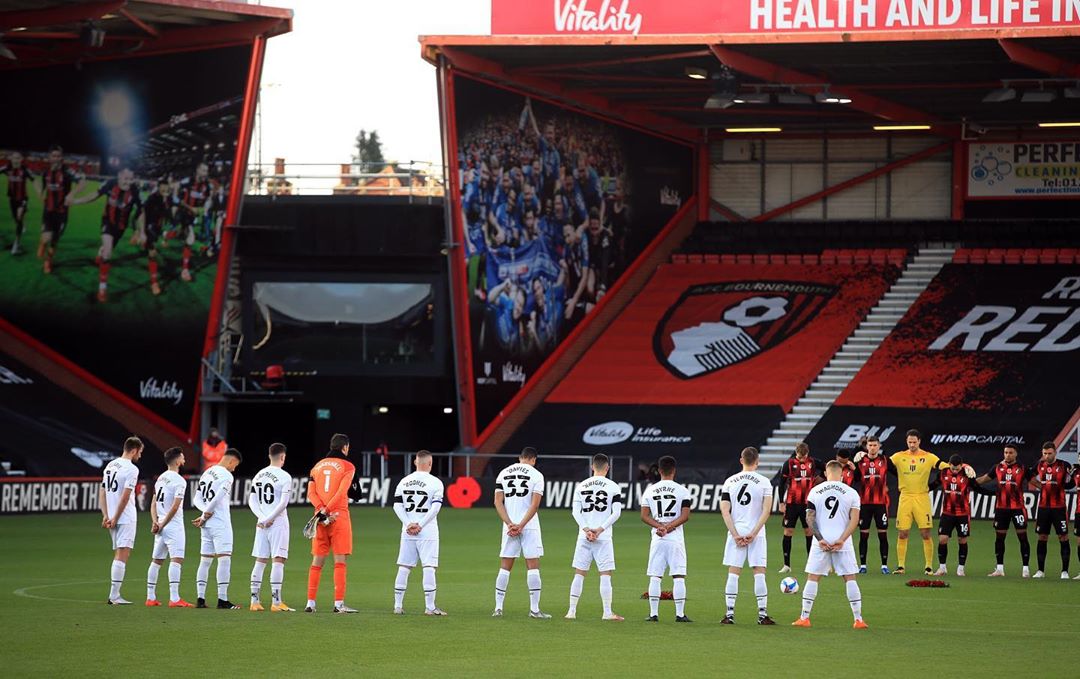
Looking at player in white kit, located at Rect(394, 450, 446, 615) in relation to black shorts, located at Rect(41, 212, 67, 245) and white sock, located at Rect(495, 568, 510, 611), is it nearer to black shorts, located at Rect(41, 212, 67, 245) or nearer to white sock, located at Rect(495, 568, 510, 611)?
white sock, located at Rect(495, 568, 510, 611)

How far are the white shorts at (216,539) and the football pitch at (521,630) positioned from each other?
77cm

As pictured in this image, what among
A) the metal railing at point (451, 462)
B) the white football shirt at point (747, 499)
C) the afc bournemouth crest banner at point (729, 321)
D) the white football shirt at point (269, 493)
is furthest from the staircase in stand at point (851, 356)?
the white football shirt at point (269, 493)

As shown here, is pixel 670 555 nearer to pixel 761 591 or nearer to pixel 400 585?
pixel 761 591

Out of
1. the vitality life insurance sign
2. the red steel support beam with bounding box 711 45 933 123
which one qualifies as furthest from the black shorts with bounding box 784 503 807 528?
the vitality life insurance sign

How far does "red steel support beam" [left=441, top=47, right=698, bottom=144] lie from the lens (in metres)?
41.6

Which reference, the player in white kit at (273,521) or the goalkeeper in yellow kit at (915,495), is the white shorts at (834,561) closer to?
the player in white kit at (273,521)

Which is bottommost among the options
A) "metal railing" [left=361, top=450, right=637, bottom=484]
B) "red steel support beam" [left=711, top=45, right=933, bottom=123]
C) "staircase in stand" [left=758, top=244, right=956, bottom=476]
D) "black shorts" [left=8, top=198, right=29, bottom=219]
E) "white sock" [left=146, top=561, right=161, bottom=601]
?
"white sock" [left=146, top=561, right=161, bottom=601]

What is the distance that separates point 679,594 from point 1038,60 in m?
23.9

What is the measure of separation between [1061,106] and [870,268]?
707cm

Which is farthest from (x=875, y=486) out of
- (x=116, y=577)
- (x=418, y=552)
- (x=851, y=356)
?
(x=851, y=356)

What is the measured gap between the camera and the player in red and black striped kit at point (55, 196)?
4062 centimetres

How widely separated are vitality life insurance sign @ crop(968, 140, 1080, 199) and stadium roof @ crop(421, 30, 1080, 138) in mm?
807

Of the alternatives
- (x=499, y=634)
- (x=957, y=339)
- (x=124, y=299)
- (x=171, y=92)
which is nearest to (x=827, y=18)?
(x=957, y=339)

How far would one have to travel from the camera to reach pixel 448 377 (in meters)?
44.5
